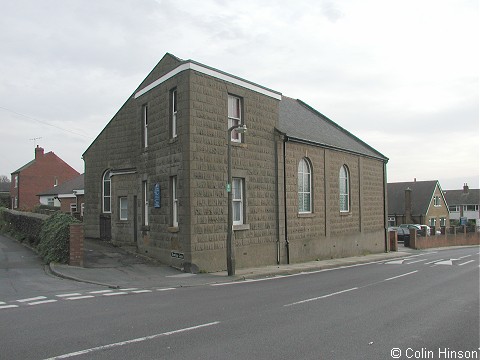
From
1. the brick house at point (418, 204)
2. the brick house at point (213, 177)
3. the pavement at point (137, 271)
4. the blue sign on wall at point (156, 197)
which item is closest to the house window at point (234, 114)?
the brick house at point (213, 177)

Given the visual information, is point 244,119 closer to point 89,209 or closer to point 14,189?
point 89,209

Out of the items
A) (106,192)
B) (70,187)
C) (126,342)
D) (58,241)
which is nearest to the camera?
(126,342)

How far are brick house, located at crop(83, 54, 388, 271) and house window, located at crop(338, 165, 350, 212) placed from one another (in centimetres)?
6

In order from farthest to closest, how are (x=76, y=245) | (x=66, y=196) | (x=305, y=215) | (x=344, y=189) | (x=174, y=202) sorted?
(x=66, y=196) < (x=344, y=189) < (x=305, y=215) < (x=174, y=202) < (x=76, y=245)

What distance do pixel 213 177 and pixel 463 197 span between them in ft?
258

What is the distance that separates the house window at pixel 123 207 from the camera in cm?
2177

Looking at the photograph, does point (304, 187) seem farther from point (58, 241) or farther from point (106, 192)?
point (58, 241)

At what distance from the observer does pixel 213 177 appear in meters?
16.6

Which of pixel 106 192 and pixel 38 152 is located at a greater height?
pixel 38 152

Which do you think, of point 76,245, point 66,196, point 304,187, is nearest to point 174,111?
point 76,245

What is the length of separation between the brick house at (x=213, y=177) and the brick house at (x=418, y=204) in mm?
38856

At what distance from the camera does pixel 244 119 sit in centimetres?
1825

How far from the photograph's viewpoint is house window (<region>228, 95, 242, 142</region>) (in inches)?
704

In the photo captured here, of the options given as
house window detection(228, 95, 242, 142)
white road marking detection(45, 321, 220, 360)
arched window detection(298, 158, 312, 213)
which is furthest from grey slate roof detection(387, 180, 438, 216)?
white road marking detection(45, 321, 220, 360)
